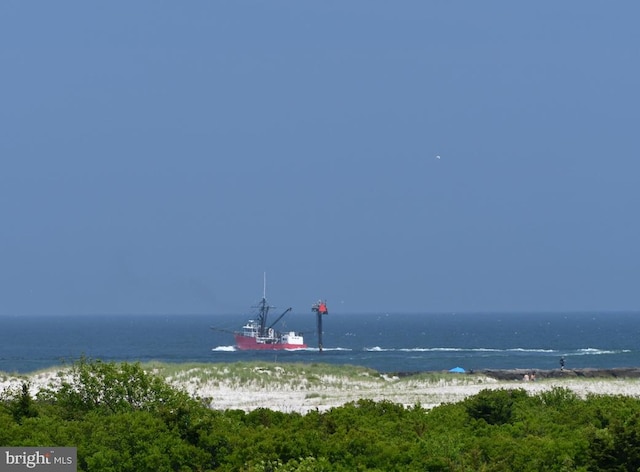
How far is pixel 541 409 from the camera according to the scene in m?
34.2

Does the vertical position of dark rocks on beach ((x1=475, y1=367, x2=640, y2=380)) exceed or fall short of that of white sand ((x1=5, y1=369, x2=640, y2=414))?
it falls short

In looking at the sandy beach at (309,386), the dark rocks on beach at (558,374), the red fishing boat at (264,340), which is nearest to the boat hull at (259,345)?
the red fishing boat at (264,340)

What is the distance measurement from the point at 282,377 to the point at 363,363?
2357 inches

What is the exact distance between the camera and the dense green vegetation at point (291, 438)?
76.6ft

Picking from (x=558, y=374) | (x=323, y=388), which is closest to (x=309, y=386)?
(x=323, y=388)

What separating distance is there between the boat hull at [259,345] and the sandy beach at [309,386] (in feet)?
249

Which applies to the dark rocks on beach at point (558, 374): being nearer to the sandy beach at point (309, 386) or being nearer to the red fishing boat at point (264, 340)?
the sandy beach at point (309, 386)

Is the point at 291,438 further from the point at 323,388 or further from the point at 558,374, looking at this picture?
the point at 558,374

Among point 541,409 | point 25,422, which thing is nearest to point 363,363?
point 541,409

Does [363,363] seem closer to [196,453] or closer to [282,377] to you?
[282,377]

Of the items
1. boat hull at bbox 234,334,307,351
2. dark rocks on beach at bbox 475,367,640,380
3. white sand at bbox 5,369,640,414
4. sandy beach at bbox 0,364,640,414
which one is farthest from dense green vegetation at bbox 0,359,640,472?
boat hull at bbox 234,334,307,351

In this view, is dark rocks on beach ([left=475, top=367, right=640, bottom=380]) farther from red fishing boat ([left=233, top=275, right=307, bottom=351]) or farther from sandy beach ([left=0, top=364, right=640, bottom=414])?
red fishing boat ([left=233, top=275, right=307, bottom=351])

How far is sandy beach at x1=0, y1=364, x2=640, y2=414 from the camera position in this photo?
169 feet

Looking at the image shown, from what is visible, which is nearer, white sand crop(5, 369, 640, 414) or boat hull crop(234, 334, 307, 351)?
white sand crop(5, 369, 640, 414)
